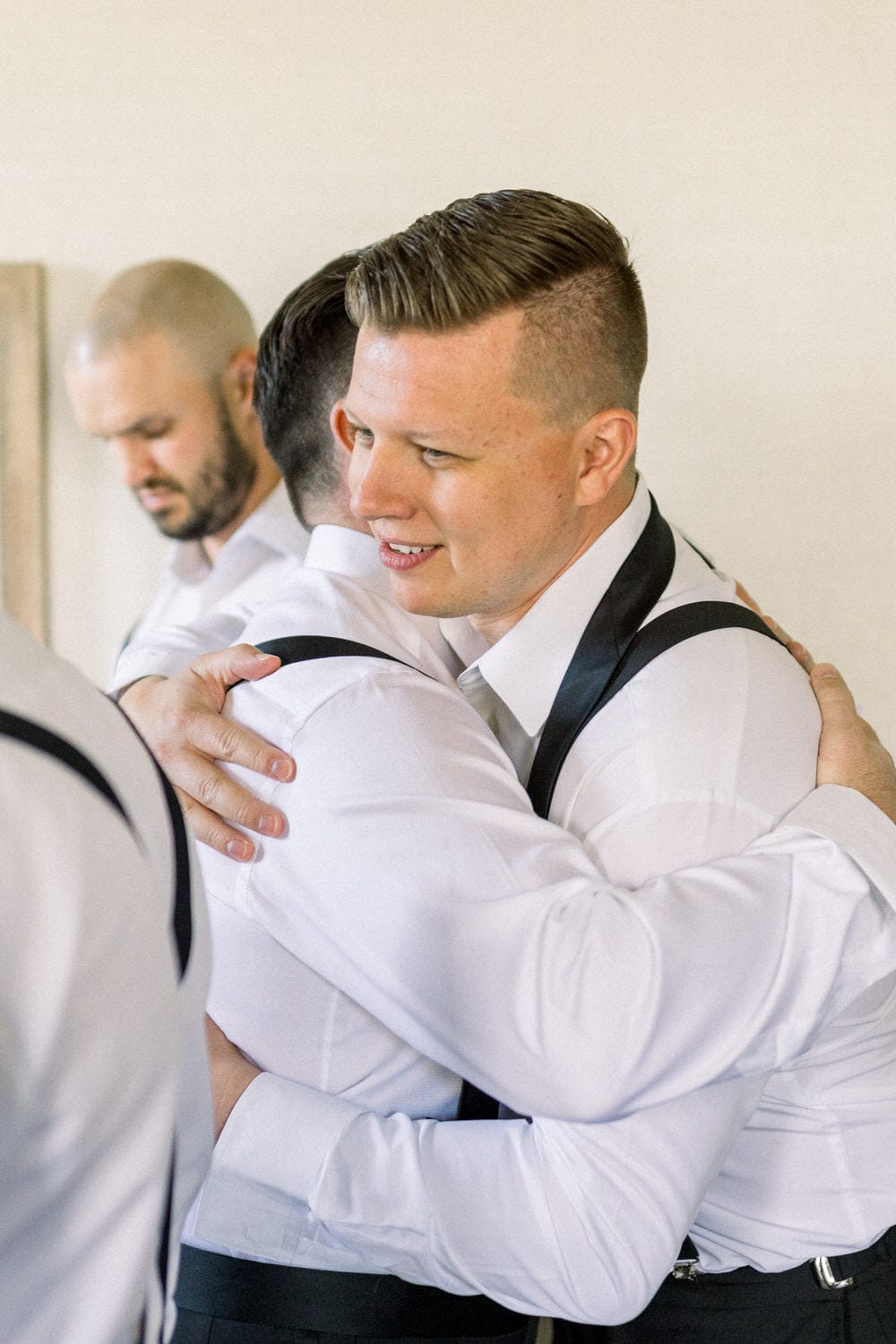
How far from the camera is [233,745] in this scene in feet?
3.72

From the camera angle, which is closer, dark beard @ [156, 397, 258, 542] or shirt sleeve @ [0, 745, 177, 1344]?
shirt sleeve @ [0, 745, 177, 1344]

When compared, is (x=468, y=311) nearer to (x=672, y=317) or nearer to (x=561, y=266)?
(x=561, y=266)

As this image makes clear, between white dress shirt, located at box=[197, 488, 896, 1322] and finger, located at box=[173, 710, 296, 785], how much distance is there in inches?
1.0

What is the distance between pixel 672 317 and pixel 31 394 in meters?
1.26

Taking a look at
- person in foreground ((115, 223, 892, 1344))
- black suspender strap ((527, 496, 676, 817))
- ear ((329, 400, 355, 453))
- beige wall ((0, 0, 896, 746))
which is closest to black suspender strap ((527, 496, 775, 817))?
black suspender strap ((527, 496, 676, 817))

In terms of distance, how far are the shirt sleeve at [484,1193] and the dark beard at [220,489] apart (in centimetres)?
163

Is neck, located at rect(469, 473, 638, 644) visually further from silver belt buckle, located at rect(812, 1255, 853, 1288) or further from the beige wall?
the beige wall

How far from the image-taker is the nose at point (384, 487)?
127 cm

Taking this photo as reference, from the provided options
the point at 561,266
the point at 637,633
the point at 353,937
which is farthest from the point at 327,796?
the point at 561,266

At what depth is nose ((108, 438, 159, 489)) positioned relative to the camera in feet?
8.41

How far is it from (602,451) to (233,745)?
1.56 feet

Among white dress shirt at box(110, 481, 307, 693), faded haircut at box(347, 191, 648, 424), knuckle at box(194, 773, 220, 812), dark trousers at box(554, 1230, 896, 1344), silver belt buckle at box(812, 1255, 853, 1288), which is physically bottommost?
dark trousers at box(554, 1230, 896, 1344)


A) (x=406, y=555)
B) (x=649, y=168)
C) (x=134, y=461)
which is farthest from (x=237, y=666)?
(x=134, y=461)

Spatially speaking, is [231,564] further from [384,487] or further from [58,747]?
[58,747]
